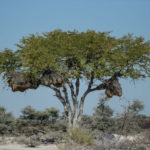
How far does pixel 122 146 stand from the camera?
42.9 feet

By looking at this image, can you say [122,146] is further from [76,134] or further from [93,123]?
[93,123]

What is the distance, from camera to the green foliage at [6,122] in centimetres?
2612

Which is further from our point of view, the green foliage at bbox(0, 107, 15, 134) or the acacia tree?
the green foliage at bbox(0, 107, 15, 134)

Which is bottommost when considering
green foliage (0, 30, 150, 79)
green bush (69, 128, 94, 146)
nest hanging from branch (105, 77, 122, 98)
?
green bush (69, 128, 94, 146)

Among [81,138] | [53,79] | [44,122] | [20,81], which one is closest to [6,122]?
[44,122]

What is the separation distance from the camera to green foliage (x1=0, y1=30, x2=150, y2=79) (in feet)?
60.7

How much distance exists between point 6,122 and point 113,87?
13.4 m

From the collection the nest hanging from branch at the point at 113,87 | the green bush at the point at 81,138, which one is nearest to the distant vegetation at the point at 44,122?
the nest hanging from branch at the point at 113,87

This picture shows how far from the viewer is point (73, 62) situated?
64.6 ft

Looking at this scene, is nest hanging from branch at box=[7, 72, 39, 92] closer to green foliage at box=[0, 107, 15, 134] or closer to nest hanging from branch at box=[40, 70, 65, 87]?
nest hanging from branch at box=[40, 70, 65, 87]

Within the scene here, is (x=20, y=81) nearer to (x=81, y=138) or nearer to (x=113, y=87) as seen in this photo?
(x=113, y=87)

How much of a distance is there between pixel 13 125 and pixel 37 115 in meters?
2.99

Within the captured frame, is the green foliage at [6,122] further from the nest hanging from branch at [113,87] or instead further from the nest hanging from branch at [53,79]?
the nest hanging from branch at [113,87]

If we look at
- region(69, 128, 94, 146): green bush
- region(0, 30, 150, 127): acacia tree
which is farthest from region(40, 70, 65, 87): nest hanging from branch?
region(69, 128, 94, 146): green bush
